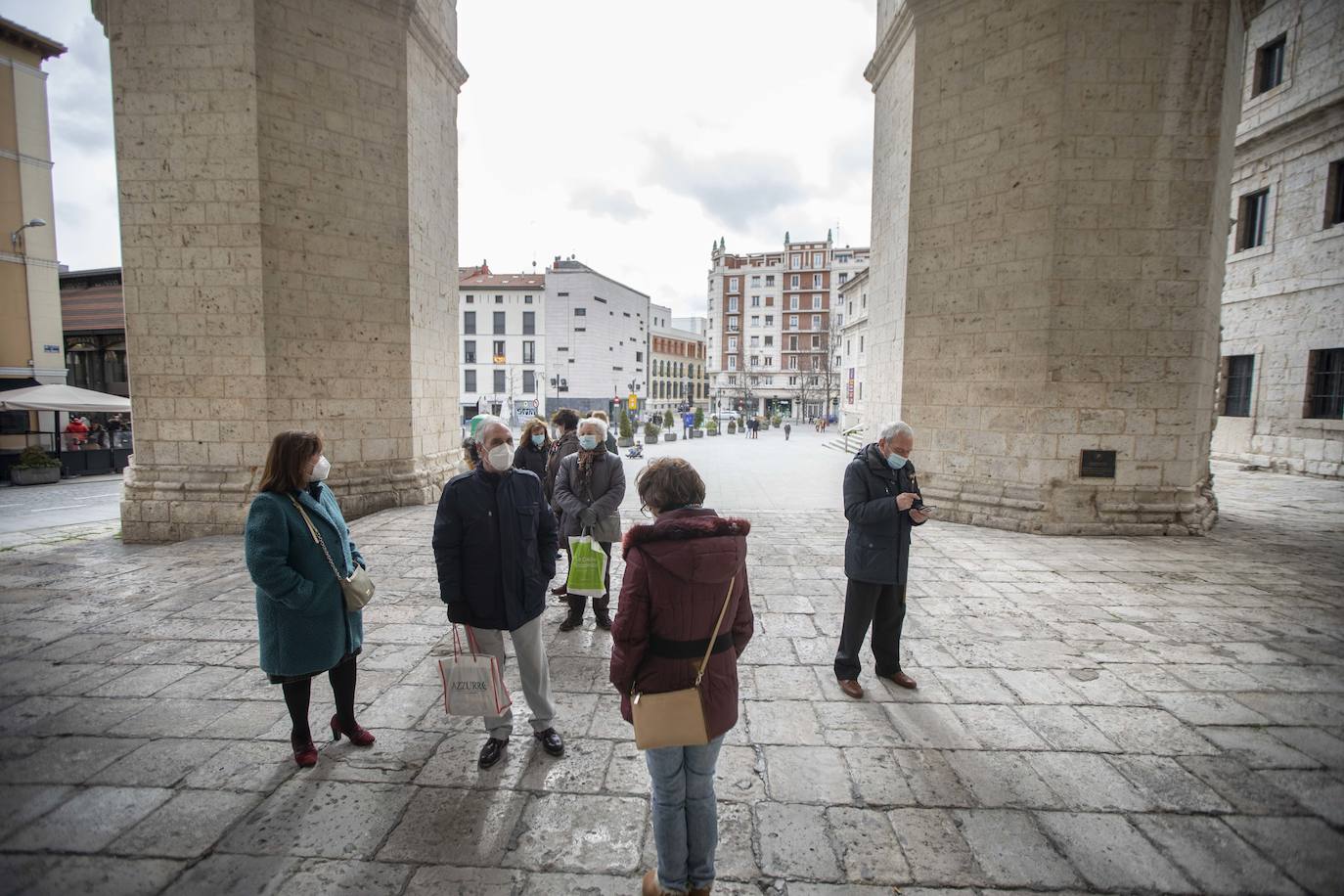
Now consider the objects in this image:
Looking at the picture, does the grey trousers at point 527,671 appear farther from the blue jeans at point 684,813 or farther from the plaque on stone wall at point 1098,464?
the plaque on stone wall at point 1098,464

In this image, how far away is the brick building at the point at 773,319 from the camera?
65.6 meters

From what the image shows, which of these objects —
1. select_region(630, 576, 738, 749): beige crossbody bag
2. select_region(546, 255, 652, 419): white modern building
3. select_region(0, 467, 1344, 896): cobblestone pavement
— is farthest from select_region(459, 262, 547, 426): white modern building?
select_region(630, 576, 738, 749): beige crossbody bag

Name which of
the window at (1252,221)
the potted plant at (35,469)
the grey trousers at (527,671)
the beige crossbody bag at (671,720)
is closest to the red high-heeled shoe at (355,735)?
the grey trousers at (527,671)

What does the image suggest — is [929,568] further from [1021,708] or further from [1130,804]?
[1130,804]

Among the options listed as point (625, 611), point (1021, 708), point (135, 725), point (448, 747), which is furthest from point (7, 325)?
point (1021, 708)

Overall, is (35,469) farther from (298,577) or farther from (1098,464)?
(1098,464)

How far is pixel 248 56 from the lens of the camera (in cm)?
777

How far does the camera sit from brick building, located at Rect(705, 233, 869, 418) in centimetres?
6556

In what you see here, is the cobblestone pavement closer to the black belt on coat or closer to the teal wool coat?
the teal wool coat

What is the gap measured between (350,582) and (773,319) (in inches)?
→ 2715

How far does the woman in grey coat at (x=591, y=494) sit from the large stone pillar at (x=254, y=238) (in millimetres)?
5385

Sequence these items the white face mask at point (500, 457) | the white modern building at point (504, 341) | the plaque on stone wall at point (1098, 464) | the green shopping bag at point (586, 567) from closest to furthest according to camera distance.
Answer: the white face mask at point (500, 457)
the green shopping bag at point (586, 567)
the plaque on stone wall at point (1098, 464)
the white modern building at point (504, 341)

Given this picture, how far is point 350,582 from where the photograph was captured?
3100 mm

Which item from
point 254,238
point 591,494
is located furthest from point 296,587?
point 254,238
